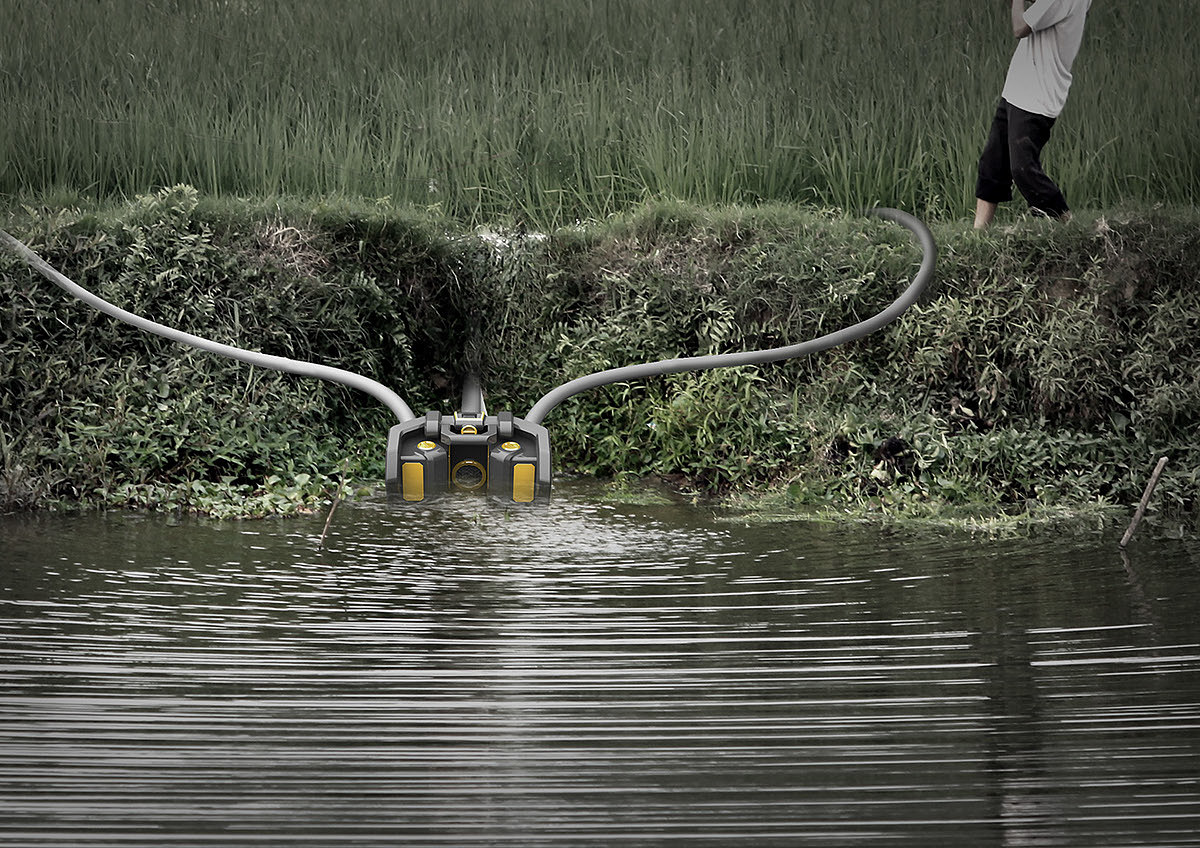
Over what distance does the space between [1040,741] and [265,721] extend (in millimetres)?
1333

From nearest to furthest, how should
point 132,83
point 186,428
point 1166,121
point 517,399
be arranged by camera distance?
point 186,428 → point 517,399 → point 1166,121 → point 132,83

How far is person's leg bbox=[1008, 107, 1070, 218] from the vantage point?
204 inches

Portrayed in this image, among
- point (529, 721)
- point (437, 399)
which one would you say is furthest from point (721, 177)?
point (529, 721)

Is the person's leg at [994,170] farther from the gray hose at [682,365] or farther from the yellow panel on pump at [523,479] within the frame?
the yellow panel on pump at [523,479]

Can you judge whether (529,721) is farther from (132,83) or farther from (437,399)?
(132,83)

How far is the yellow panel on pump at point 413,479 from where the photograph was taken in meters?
2.96

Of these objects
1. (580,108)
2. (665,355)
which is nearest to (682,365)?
(665,355)

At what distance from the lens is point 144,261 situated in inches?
195

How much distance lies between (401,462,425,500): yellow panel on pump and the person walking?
3021 mm

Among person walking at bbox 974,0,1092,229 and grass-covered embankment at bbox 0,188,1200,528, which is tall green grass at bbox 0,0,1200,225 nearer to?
person walking at bbox 974,0,1092,229

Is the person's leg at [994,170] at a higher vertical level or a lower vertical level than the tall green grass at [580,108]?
lower

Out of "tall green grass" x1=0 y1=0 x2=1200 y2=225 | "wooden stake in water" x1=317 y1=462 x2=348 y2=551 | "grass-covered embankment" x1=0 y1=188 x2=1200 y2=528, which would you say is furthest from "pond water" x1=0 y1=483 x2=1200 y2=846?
"tall green grass" x1=0 y1=0 x2=1200 y2=225

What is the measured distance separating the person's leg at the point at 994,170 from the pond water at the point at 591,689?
172cm

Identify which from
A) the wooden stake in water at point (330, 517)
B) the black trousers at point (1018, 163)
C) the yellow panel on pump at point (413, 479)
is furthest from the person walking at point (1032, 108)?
the yellow panel on pump at point (413, 479)
